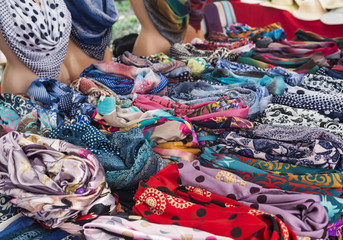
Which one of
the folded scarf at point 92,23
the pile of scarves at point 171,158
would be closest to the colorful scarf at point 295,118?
the pile of scarves at point 171,158

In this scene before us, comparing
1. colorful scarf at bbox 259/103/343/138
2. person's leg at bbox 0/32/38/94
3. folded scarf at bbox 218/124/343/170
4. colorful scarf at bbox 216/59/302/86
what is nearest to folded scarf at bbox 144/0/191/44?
colorful scarf at bbox 216/59/302/86

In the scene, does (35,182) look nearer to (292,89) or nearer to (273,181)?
(273,181)

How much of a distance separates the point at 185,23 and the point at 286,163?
1.33m

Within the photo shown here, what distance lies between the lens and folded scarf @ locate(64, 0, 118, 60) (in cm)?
141

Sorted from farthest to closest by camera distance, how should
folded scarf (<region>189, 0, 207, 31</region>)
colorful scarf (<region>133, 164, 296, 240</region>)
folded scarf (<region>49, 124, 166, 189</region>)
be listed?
folded scarf (<region>189, 0, 207, 31</region>) → folded scarf (<region>49, 124, 166, 189</region>) → colorful scarf (<region>133, 164, 296, 240</region>)

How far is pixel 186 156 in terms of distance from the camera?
1.00 meters

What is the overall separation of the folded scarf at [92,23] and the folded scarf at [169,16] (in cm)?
30

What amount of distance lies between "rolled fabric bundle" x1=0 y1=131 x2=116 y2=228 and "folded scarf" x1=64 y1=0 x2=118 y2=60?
75cm

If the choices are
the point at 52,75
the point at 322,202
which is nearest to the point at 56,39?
the point at 52,75

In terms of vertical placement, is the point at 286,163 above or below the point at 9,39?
below

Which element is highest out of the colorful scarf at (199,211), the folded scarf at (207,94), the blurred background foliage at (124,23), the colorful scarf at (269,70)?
the colorful scarf at (269,70)

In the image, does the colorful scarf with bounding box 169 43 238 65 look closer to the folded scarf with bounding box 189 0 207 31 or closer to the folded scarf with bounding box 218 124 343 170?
the folded scarf with bounding box 189 0 207 31

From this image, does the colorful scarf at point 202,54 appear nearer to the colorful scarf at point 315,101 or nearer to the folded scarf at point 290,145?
the colorful scarf at point 315,101

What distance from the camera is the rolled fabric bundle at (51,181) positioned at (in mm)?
746
